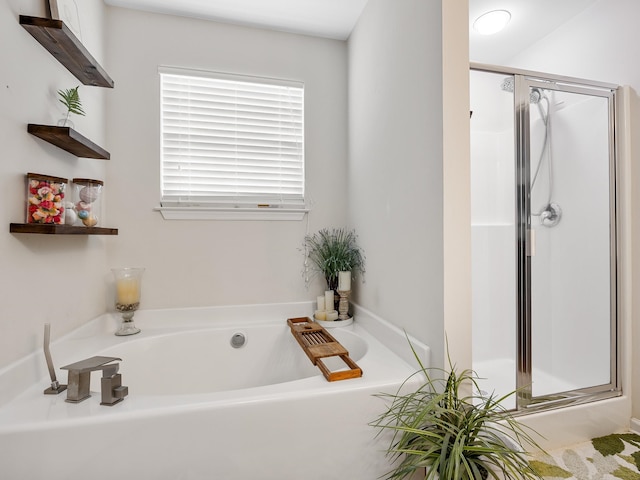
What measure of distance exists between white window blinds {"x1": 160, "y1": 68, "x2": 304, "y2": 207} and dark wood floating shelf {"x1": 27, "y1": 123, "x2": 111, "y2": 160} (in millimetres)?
512

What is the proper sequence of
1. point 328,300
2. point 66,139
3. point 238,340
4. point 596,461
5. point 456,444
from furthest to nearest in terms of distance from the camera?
1. point 328,300
2. point 238,340
3. point 596,461
4. point 66,139
5. point 456,444

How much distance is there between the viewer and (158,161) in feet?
6.68

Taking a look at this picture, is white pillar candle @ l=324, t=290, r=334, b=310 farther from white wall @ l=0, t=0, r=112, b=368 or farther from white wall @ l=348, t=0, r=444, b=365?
white wall @ l=0, t=0, r=112, b=368

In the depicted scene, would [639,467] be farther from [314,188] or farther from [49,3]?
[49,3]

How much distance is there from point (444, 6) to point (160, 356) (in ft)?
6.96

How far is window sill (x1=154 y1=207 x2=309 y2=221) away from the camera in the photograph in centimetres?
204

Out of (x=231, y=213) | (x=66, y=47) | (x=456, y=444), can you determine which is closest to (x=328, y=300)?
Answer: (x=231, y=213)

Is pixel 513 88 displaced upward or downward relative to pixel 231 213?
upward

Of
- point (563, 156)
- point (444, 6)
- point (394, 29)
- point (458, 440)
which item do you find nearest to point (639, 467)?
point (458, 440)

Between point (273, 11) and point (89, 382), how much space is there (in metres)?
2.15

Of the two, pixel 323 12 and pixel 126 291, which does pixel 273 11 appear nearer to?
pixel 323 12

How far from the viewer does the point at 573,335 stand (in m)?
2.06

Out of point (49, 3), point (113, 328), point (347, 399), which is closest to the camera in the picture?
point (347, 399)

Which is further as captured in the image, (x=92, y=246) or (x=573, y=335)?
(x=573, y=335)
